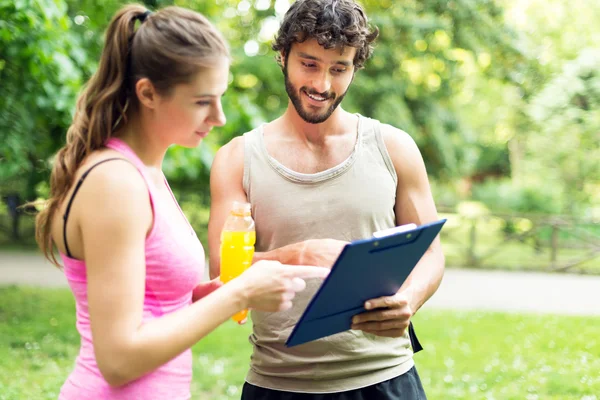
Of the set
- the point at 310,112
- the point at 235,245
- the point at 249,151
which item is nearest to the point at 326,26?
the point at 310,112

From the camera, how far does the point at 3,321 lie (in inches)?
319

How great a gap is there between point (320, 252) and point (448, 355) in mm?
5202

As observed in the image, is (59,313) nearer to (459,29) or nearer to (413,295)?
(413,295)

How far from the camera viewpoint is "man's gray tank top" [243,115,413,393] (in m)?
2.33

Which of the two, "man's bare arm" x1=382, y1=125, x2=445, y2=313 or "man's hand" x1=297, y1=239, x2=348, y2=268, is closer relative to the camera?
"man's hand" x1=297, y1=239, x2=348, y2=268

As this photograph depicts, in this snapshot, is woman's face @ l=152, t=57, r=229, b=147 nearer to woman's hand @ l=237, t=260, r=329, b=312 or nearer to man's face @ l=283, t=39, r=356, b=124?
woman's hand @ l=237, t=260, r=329, b=312

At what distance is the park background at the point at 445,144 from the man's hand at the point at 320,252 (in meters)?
0.63

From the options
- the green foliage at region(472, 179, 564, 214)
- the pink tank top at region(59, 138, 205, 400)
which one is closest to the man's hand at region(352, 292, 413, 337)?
the pink tank top at region(59, 138, 205, 400)

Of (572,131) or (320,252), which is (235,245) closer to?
(320,252)

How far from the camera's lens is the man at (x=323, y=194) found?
7.67 ft

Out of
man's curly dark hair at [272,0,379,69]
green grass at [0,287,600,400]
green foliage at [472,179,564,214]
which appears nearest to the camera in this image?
man's curly dark hair at [272,0,379,69]

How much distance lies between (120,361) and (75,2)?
6.37 m

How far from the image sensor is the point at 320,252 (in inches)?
85.4

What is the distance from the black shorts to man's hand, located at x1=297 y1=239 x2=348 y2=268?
471mm
